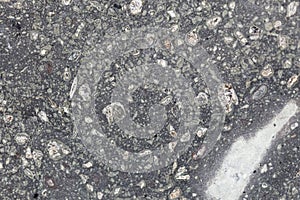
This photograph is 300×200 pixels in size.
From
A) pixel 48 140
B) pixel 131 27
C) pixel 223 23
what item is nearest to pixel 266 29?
pixel 223 23

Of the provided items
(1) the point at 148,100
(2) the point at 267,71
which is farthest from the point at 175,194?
(2) the point at 267,71

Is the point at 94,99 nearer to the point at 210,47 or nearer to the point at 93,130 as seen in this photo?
the point at 93,130

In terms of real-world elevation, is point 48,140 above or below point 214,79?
below

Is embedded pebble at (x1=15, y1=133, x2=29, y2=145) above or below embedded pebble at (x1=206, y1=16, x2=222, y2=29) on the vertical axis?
below

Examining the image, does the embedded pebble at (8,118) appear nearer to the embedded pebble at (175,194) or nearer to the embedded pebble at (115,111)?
the embedded pebble at (115,111)

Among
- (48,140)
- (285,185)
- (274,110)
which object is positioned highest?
(274,110)

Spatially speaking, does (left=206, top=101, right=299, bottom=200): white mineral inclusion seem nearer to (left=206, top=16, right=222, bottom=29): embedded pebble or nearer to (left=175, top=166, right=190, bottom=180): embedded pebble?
(left=175, top=166, right=190, bottom=180): embedded pebble

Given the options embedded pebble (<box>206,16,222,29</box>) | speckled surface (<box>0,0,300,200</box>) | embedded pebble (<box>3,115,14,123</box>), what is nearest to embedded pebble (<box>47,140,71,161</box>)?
speckled surface (<box>0,0,300,200</box>)
